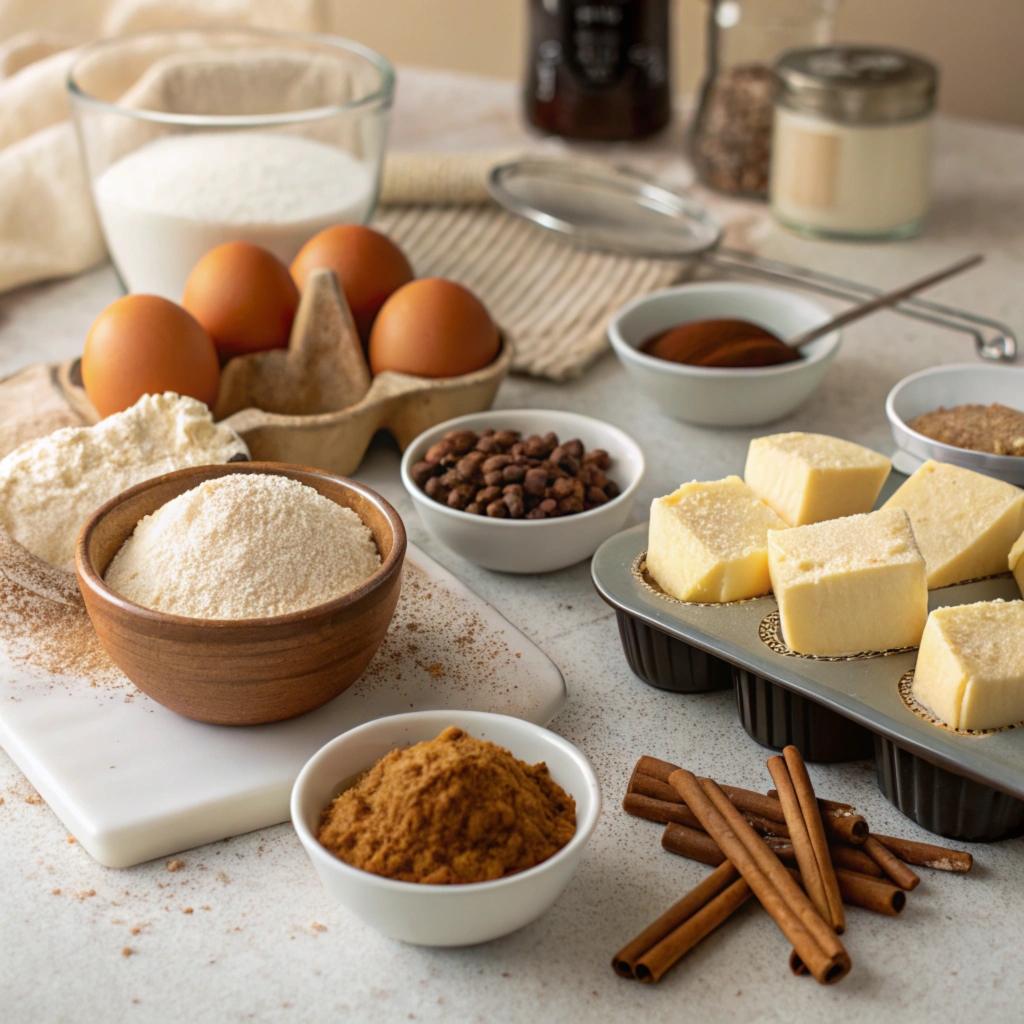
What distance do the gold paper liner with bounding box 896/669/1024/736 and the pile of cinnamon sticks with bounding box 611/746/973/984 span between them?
79mm

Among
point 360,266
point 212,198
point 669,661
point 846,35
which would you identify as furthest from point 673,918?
point 846,35

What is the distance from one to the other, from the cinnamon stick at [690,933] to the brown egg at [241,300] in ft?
2.49

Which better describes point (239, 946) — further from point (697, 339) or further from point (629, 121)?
point (629, 121)

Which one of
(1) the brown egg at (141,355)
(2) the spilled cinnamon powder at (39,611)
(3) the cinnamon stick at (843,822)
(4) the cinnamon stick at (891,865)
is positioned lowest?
(4) the cinnamon stick at (891,865)

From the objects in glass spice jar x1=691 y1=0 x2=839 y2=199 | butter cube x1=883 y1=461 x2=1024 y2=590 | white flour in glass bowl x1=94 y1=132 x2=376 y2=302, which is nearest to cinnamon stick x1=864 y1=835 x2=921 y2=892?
butter cube x1=883 y1=461 x2=1024 y2=590

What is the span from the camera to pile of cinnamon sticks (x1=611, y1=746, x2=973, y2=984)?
0.69 m

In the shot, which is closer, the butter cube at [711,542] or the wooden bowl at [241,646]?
the wooden bowl at [241,646]

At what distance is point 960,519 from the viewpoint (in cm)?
93

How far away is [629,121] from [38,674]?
1.59 m

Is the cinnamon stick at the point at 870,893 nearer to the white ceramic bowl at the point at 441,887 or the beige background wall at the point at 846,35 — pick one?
the white ceramic bowl at the point at 441,887

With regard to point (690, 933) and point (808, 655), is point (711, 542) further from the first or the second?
point (690, 933)

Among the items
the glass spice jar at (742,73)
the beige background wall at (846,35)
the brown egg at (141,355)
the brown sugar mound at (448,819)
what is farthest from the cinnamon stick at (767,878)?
the beige background wall at (846,35)

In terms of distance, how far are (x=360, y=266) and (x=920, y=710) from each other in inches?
30.9

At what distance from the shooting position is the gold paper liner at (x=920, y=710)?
2.47 ft
